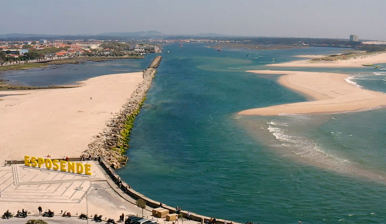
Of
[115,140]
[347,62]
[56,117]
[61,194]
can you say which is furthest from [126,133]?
[347,62]

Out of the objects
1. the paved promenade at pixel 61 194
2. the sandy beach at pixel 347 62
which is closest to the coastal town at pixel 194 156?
the paved promenade at pixel 61 194

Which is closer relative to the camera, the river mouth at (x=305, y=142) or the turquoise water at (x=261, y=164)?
the turquoise water at (x=261, y=164)

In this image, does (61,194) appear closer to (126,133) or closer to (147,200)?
(147,200)

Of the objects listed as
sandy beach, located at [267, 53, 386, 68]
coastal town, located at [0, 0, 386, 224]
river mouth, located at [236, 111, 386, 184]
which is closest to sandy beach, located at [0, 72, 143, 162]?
coastal town, located at [0, 0, 386, 224]

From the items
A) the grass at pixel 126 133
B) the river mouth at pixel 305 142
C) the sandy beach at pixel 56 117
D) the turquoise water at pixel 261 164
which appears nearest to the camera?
the turquoise water at pixel 261 164

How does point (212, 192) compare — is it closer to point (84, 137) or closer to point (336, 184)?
point (336, 184)

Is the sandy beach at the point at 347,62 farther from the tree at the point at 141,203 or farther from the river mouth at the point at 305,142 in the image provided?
the tree at the point at 141,203
